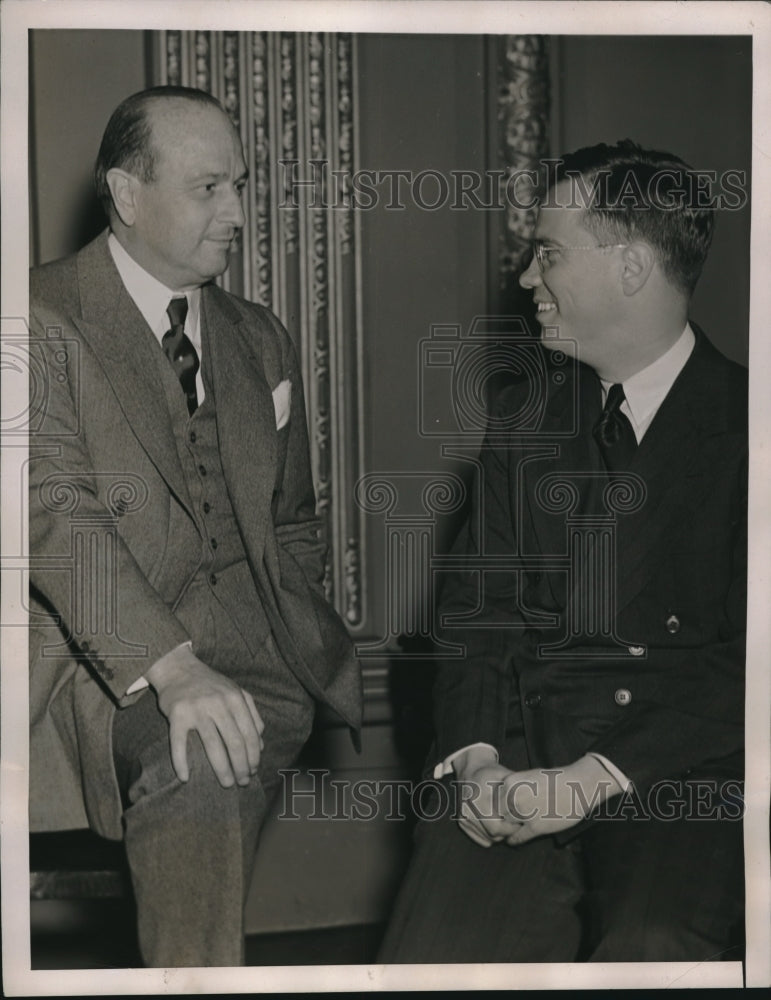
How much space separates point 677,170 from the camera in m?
2.11

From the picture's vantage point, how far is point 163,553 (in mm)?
2025

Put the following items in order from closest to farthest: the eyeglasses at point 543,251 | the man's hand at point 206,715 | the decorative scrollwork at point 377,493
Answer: the man's hand at point 206,715 < the eyeglasses at point 543,251 < the decorative scrollwork at point 377,493

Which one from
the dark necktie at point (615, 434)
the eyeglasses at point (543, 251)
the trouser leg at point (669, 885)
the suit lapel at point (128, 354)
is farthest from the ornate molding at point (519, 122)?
the trouser leg at point (669, 885)

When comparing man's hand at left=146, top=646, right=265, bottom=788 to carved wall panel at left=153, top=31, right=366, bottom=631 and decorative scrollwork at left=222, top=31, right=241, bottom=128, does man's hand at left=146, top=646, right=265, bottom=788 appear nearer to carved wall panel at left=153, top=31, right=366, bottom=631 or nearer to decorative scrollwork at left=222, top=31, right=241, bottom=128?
carved wall panel at left=153, top=31, right=366, bottom=631

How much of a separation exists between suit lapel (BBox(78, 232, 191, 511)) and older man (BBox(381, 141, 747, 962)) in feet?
1.71

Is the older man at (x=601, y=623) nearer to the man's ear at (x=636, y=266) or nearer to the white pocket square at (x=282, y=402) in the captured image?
the man's ear at (x=636, y=266)

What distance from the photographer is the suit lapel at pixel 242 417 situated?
80.4 inches

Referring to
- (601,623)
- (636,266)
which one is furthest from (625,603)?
(636,266)

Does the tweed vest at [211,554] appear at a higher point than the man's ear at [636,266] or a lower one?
lower

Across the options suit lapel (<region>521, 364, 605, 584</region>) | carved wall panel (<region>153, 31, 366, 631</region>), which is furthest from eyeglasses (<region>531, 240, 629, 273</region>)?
carved wall panel (<region>153, 31, 366, 631</region>)

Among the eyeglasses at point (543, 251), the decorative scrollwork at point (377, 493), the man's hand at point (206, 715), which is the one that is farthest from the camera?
the decorative scrollwork at point (377, 493)

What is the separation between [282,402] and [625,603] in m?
0.65

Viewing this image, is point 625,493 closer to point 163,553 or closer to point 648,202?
point 648,202

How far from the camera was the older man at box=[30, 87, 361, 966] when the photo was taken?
6.49 ft
